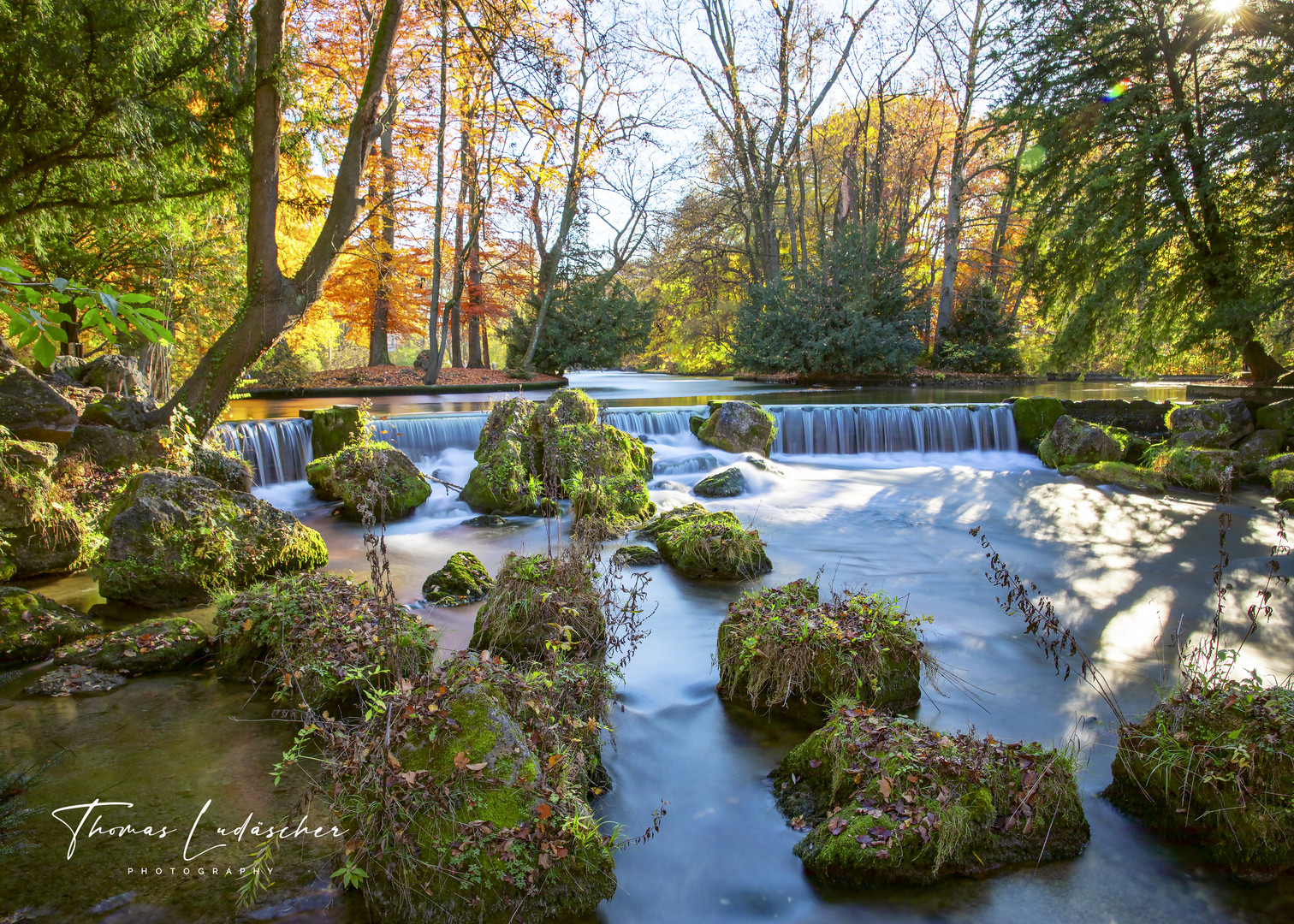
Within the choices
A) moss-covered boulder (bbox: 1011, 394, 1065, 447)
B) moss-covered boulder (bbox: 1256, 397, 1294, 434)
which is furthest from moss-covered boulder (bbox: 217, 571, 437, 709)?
moss-covered boulder (bbox: 1011, 394, 1065, 447)

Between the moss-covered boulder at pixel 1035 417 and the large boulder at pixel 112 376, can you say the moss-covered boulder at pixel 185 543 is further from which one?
the moss-covered boulder at pixel 1035 417

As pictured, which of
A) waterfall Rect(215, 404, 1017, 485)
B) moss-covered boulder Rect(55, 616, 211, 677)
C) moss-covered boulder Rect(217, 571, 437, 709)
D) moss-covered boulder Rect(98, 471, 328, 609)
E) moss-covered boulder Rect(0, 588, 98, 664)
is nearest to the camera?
moss-covered boulder Rect(217, 571, 437, 709)

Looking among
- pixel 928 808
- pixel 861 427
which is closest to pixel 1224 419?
pixel 861 427

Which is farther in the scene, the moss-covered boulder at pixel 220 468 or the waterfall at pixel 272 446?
the waterfall at pixel 272 446

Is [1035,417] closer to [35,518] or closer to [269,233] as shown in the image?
[269,233]

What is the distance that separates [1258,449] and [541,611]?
12554 millimetres

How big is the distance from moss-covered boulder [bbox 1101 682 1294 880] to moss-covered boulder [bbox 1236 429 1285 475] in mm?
9976

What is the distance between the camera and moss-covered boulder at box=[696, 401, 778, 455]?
1364cm

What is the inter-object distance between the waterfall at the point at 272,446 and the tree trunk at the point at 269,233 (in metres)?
2.72

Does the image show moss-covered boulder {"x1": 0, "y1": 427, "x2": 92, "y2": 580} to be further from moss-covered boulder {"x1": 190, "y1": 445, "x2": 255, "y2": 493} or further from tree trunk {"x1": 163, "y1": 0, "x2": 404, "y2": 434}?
tree trunk {"x1": 163, "y1": 0, "x2": 404, "y2": 434}

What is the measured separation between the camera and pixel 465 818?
2684mm

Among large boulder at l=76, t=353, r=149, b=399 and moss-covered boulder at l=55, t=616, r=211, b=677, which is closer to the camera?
moss-covered boulder at l=55, t=616, r=211, b=677

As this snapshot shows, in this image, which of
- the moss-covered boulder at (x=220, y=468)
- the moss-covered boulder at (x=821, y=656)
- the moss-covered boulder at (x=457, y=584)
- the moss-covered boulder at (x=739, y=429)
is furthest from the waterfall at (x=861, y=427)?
the moss-covered boulder at (x=821, y=656)

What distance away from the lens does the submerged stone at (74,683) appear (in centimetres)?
439
